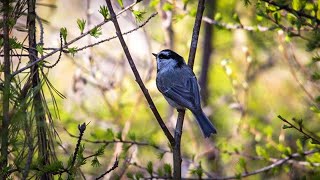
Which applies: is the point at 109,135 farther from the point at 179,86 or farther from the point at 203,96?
the point at 203,96

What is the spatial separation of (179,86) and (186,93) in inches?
4.7

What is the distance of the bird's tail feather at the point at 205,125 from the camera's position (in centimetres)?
385

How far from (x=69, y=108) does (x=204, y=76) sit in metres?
1.54

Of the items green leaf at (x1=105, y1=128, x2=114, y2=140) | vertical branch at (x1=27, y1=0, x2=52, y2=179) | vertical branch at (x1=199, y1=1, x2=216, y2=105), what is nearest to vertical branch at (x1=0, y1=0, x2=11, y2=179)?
vertical branch at (x1=27, y1=0, x2=52, y2=179)

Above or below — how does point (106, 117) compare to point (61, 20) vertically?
below

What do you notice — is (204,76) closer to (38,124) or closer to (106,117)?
(106,117)

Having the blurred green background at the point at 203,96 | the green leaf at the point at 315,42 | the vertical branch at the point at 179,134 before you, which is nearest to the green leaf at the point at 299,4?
the green leaf at the point at 315,42

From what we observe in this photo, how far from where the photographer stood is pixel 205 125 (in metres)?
3.93

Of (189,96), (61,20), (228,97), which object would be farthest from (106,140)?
(61,20)

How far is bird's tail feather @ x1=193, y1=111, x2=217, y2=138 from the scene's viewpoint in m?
3.85

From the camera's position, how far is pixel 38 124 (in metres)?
2.68

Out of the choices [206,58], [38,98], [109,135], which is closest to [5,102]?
[38,98]

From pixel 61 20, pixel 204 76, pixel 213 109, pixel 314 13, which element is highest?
pixel 61 20

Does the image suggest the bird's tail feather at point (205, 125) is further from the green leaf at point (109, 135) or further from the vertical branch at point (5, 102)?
the vertical branch at point (5, 102)
